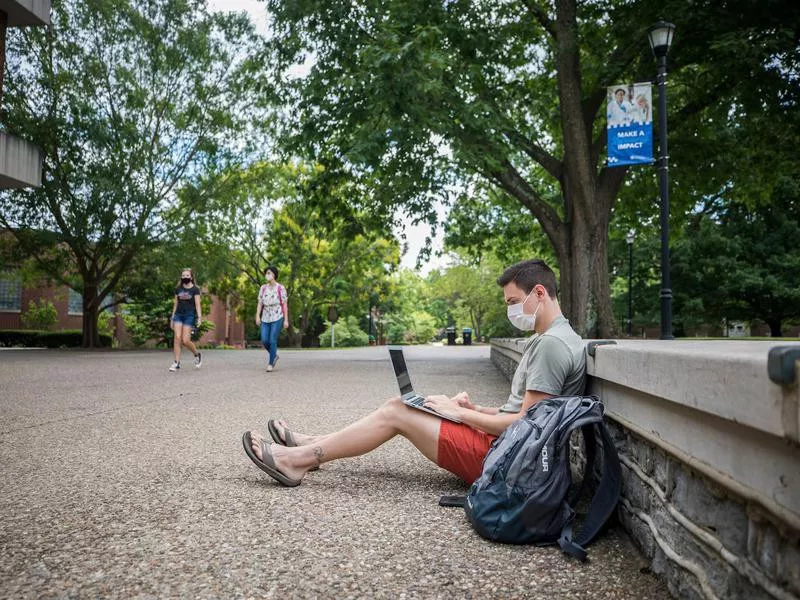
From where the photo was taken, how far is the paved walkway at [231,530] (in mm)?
2365

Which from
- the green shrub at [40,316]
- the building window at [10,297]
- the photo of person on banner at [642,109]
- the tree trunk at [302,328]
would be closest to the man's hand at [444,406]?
the photo of person on banner at [642,109]

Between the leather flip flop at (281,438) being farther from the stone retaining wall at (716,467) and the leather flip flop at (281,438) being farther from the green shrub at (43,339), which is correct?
the green shrub at (43,339)

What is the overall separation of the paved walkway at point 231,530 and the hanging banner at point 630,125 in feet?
28.6

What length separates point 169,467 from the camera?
4.23 meters

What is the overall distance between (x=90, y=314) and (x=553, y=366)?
2542 centimetres

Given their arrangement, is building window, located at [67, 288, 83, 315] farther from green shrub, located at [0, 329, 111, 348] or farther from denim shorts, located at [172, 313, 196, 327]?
denim shorts, located at [172, 313, 196, 327]

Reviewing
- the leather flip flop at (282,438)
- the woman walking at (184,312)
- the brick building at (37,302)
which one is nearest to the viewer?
the leather flip flop at (282,438)

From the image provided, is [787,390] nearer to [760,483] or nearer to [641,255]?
[760,483]

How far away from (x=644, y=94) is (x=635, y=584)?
37.6 ft

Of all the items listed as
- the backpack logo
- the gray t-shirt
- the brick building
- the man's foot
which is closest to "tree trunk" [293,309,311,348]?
the brick building

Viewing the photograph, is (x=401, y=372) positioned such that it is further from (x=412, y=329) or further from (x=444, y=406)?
(x=412, y=329)

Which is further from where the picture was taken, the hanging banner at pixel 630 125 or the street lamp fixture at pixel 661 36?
the hanging banner at pixel 630 125

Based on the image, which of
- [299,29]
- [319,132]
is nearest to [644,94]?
[319,132]

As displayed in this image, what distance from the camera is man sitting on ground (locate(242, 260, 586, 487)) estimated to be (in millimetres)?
3223
